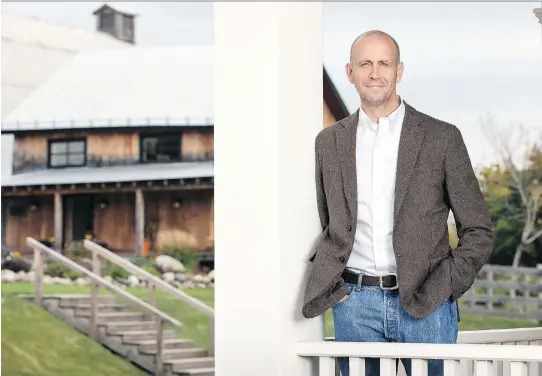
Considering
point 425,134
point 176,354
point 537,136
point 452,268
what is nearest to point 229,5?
Result: point 425,134

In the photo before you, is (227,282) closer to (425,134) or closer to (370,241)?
(370,241)

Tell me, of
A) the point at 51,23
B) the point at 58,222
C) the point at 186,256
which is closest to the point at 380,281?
the point at 186,256

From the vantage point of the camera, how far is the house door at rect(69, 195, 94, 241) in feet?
37.9

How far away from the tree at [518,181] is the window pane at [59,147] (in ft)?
14.1

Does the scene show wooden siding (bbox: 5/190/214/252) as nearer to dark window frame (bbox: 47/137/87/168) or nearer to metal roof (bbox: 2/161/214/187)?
metal roof (bbox: 2/161/214/187)

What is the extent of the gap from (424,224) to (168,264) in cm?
883

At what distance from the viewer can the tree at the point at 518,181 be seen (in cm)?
1062

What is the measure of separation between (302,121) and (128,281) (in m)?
8.86

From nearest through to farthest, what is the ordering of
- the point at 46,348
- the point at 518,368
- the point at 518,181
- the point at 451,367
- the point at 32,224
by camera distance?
the point at 518,368 < the point at 451,367 < the point at 518,181 < the point at 32,224 < the point at 46,348

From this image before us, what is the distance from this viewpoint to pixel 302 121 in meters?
3.00

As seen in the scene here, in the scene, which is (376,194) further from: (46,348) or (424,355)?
(46,348)

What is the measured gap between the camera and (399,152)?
9.32 ft

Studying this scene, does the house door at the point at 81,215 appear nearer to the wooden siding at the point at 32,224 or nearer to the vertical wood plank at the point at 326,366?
the wooden siding at the point at 32,224

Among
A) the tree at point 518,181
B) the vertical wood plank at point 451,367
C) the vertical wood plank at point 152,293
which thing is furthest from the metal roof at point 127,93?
the vertical wood plank at point 451,367
